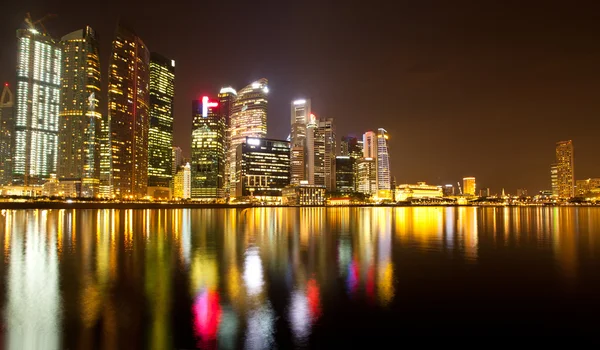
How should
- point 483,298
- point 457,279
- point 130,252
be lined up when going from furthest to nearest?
point 130,252, point 457,279, point 483,298

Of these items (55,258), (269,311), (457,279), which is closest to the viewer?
(269,311)

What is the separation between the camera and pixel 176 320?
35.6ft

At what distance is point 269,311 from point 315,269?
23.4 ft

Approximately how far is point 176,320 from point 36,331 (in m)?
3.35

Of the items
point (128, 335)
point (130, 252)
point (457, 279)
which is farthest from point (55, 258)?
point (457, 279)

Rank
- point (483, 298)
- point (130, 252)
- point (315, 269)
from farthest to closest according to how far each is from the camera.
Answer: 1. point (130, 252)
2. point (315, 269)
3. point (483, 298)

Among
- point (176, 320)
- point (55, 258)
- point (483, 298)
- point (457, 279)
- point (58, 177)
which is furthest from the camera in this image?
point (58, 177)

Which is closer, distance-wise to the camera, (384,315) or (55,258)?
(384,315)

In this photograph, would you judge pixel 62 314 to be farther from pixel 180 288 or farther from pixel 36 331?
pixel 180 288

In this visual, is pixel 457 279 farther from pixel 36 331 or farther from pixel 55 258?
pixel 55 258

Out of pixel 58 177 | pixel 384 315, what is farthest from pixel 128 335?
pixel 58 177

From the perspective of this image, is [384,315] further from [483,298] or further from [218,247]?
[218,247]

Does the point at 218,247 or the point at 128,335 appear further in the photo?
the point at 218,247

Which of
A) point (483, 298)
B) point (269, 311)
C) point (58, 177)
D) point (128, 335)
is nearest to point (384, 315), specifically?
point (269, 311)
